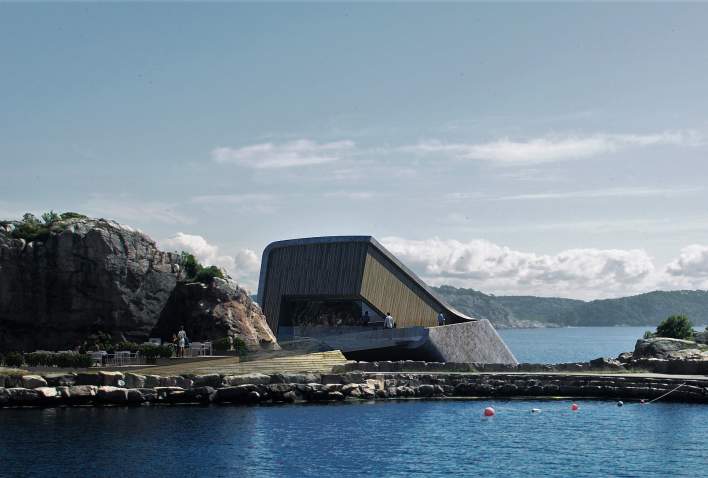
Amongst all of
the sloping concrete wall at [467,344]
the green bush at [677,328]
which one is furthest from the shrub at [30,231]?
the green bush at [677,328]

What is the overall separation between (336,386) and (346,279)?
12.6 metres

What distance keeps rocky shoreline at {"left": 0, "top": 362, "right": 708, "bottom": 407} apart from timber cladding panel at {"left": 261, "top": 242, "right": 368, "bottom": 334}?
8943mm

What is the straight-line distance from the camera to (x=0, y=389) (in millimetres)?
44125

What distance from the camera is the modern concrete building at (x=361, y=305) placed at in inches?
2299

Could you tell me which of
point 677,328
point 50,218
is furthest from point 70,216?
point 677,328

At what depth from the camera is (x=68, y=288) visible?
52781mm

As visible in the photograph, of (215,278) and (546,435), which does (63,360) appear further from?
(546,435)

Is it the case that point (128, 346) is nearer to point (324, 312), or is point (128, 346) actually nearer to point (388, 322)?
point (324, 312)

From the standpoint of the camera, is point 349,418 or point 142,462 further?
point 349,418

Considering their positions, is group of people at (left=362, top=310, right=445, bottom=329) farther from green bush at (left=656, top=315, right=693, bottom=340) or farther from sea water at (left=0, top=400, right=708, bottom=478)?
green bush at (left=656, top=315, right=693, bottom=340)

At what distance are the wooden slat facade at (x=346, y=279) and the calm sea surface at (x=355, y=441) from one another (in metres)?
14.2

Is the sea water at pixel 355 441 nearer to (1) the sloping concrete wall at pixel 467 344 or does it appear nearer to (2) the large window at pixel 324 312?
(1) the sloping concrete wall at pixel 467 344

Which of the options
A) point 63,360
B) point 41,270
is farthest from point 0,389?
point 41,270

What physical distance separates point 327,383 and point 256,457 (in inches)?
629
